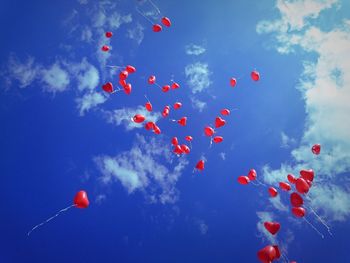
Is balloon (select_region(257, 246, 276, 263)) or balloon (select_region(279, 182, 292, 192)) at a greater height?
balloon (select_region(279, 182, 292, 192))

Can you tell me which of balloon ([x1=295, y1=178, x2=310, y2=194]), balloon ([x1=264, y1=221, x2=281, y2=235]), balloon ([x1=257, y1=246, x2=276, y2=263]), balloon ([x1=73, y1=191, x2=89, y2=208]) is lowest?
balloon ([x1=257, y1=246, x2=276, y2=263])

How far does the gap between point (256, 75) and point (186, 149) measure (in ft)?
13.0

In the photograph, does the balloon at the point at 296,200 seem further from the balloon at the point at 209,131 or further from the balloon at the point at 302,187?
the balloon at the point at 209,131

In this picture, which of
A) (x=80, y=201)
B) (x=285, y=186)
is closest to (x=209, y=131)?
(x=285, y=186)

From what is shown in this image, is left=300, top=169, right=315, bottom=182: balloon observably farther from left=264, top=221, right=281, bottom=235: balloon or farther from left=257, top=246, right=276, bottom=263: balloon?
left=257, top=246, right=276, bottom=263: balloon

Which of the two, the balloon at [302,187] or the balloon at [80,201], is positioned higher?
the balloon at [80,201]

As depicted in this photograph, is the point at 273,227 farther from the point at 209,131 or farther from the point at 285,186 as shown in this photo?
the point at 209,131

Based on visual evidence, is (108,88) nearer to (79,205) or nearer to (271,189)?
(79,205)

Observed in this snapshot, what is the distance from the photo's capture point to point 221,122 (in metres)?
10.7

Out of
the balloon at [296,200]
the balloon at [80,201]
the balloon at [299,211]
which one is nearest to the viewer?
the balloon at [80,201]

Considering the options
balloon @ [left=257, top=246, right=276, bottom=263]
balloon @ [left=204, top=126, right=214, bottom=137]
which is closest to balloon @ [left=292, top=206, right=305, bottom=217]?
balloon @ [left=257, top=246, right=276, bottom=263]

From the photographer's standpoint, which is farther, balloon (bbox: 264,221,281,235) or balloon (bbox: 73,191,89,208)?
balloon (bbox: 264,221,281,235)

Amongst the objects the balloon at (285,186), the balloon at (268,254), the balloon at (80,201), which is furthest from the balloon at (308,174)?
the balloon at (80,201)

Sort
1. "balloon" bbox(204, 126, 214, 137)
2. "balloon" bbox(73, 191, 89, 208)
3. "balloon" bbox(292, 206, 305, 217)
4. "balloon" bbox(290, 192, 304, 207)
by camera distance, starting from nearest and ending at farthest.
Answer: "balloon" bbox(73, 191, 89, 208) → "balloon" bbox(290, 192, 304, 207) → "balloon" bbox(292, 206, 305, 217) → "balloon" bbox(204, 126, 214, 137)
